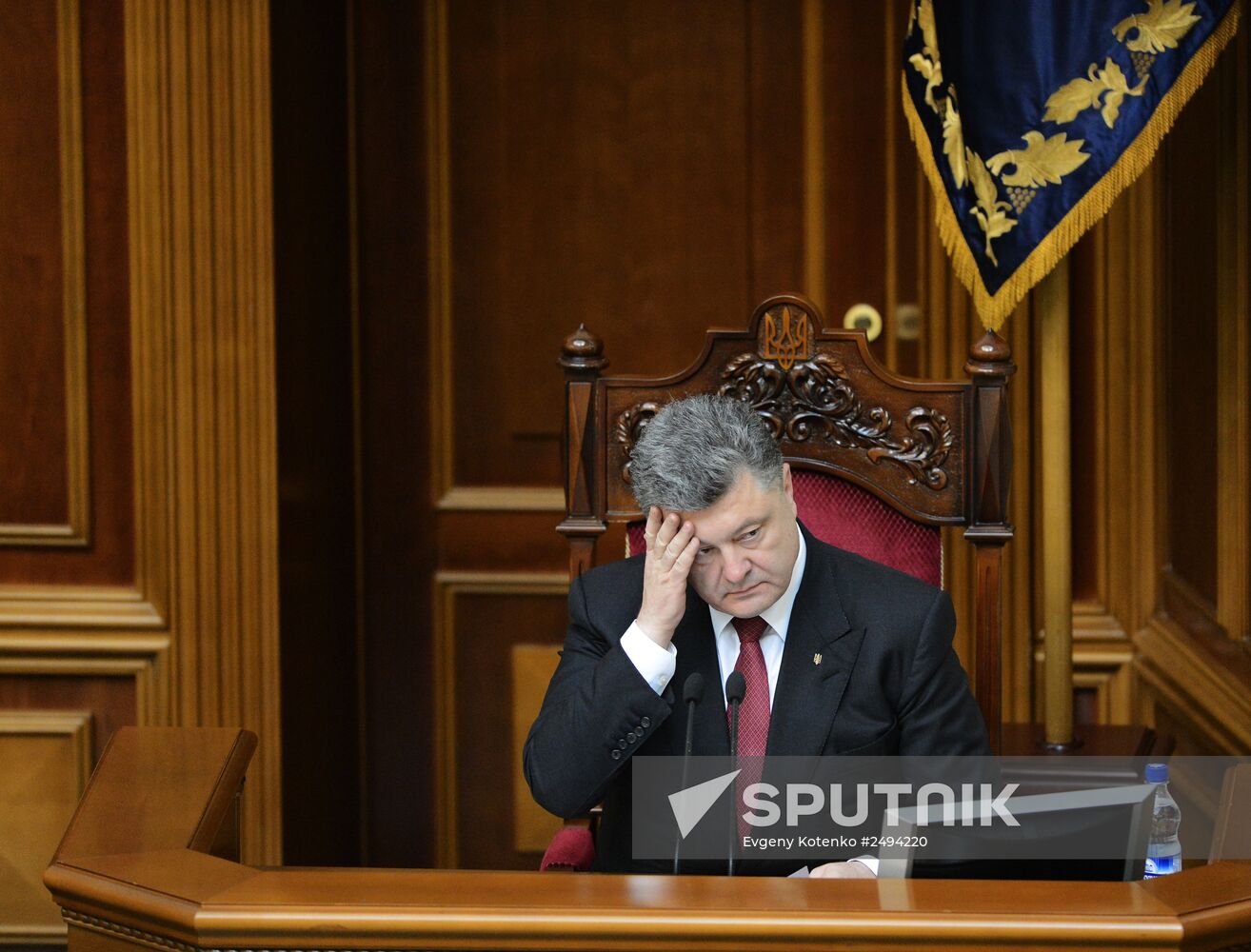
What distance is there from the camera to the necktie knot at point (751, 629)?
2174 mm

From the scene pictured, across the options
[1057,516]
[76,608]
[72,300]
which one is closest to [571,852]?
[1057,516]

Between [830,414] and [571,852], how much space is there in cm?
75

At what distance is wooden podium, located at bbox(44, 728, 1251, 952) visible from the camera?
1.38 meters

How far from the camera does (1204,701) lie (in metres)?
2.87

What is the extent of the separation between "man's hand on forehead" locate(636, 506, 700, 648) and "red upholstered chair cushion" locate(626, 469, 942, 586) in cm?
43

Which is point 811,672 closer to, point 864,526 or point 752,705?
point 752,705

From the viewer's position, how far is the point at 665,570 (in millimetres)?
2037

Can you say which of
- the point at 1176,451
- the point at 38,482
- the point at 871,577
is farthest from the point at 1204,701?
the point at 38,482

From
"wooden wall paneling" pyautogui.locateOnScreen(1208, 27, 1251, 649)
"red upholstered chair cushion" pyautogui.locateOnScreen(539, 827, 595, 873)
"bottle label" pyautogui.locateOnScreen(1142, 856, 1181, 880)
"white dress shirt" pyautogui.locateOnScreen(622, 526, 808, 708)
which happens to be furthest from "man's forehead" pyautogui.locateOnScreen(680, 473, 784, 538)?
"wooden wall paneling" pyautogui.locateOnScreen(1208, 27, 1251, 649)

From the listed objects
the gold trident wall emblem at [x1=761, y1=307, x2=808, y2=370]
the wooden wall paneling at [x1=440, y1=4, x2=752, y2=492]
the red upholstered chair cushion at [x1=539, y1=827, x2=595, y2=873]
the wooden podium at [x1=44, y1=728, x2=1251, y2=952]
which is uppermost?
the wooden wall paneling at [x1=440, y1=4, x2=752, y2=492]

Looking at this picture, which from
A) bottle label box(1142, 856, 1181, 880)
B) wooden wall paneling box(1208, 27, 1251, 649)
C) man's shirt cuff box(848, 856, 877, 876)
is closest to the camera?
man's shirt cuff box(848, 856, 877, 876)

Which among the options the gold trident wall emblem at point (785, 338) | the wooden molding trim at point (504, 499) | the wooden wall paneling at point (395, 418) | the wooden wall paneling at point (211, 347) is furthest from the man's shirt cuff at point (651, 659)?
the wooden wall paneling at point (395, 418)

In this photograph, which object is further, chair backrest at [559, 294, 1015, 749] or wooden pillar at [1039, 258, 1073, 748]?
wooden pillar at [1039, 258, 1073, 748]

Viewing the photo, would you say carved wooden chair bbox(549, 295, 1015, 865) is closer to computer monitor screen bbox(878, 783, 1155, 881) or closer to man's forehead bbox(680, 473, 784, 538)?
man's forehead bbox(680, 473, 784, 538)
